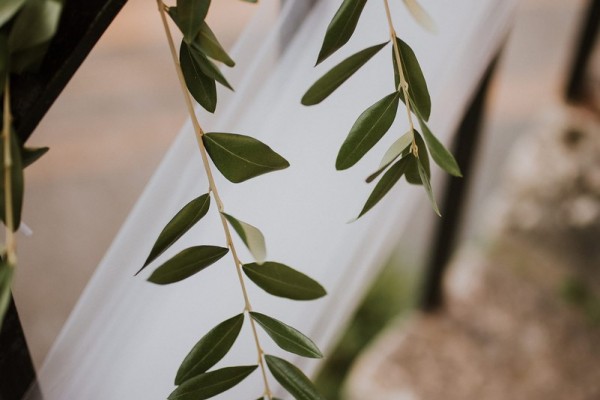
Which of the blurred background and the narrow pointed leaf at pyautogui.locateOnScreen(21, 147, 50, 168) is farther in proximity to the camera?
the blurred background

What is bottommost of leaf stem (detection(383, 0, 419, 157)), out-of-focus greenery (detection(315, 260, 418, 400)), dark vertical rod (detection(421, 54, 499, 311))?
out-of-focus greenery (detection(315, 260, 418, 400))

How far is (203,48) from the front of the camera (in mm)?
333

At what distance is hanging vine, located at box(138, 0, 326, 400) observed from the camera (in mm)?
334

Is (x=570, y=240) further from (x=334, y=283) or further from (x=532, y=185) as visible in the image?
(x=334, y=283)

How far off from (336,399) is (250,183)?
160cm

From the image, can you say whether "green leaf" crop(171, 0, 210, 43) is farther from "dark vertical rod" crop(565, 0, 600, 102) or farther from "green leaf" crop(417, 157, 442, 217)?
"dark vertical rod" crop(565, 0, 600, 102)

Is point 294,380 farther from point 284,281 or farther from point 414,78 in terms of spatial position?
point 414,78

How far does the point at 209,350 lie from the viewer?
14.5 inches

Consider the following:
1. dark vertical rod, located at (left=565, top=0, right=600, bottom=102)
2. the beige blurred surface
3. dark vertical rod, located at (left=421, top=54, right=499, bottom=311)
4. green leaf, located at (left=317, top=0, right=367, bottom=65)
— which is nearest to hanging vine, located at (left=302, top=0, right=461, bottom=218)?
green leaf, located at (left=317, top=0, right=367, bottom=65)

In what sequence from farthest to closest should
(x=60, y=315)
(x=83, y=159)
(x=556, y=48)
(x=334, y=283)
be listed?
(x=556, y=48), (x=83, y=159), (x=60, y=315), (x=334, y=283)

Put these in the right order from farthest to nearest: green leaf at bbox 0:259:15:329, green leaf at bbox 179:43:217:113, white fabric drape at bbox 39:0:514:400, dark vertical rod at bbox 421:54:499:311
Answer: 1. dark vertical rod at bbox 421:54:499:311
2. white fabric drape at bbox 39:0:514:400
3. green leaf at bbox 179:43:217:113
4. green leaf at bbox 0:259:15:329

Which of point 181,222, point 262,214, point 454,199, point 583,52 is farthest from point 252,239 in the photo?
point 583,52

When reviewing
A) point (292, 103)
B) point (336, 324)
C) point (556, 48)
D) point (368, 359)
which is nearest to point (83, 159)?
point (368, 359)

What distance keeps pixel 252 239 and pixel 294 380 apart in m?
0.10
